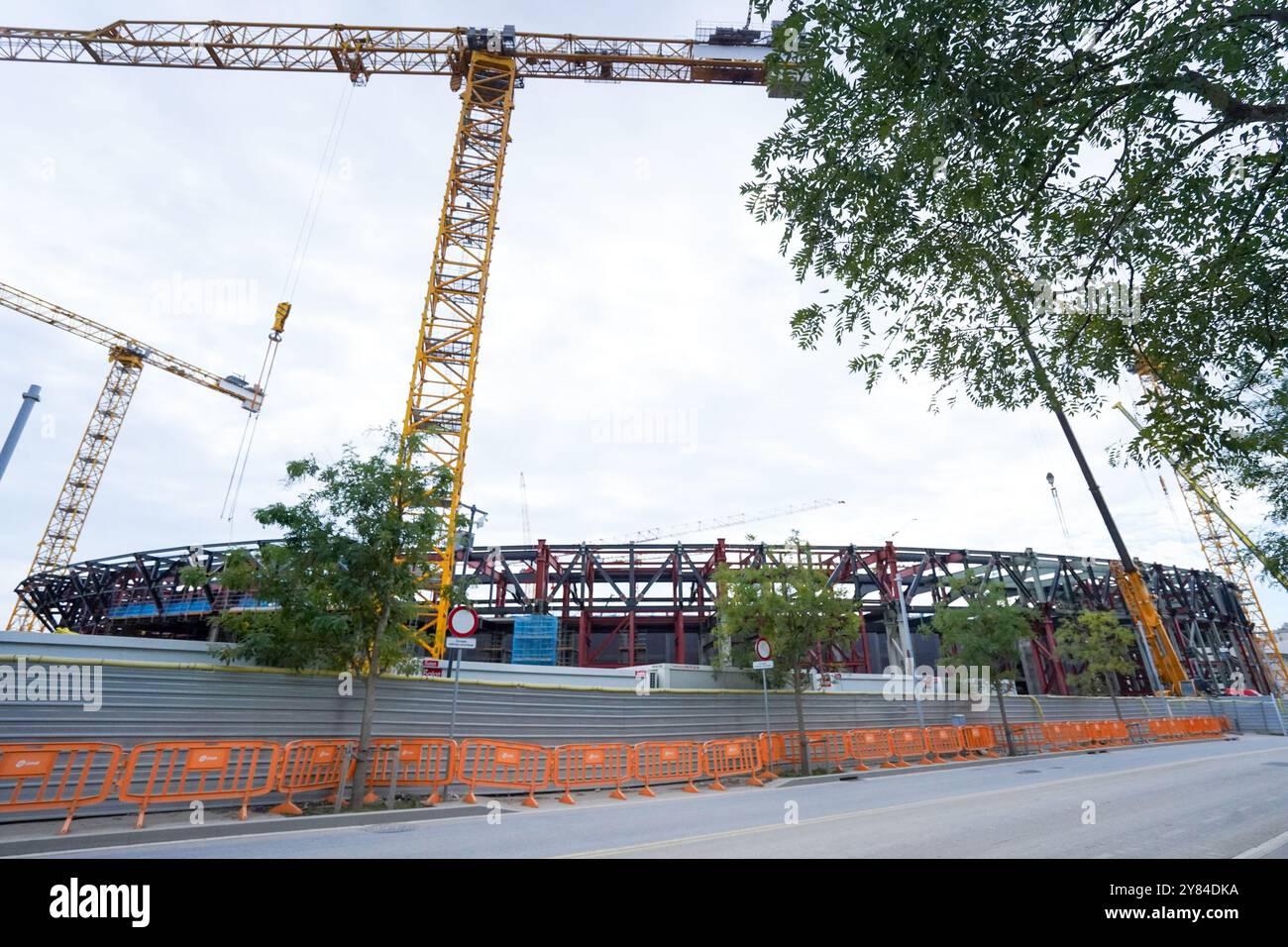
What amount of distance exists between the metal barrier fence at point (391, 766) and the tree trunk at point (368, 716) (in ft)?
0.69

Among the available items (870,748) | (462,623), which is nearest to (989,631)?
(870,748)

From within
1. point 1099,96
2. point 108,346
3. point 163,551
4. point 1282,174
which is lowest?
point 1282,174

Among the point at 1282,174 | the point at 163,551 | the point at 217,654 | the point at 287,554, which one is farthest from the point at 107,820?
the point at 163,551

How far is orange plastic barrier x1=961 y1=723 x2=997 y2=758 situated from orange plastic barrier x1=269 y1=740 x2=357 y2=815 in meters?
20.5


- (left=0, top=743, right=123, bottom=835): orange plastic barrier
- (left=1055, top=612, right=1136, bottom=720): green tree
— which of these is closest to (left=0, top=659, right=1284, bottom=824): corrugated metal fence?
(left=0, top=743, right=123, bottom=835): orange plastic barrier

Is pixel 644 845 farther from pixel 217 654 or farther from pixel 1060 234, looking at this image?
pixel 217 654

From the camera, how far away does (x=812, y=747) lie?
1838 centimetres

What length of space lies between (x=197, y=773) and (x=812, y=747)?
1497 cm

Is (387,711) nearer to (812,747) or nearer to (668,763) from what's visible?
(668,763)

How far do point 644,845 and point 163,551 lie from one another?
59.6 m

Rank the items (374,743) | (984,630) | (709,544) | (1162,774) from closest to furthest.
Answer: (374,743) < (1162,774) < (984,630) < (709,544)

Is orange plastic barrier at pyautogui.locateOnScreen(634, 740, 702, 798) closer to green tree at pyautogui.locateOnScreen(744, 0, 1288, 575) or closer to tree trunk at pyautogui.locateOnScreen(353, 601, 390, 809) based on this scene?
tree trunk at pyautogui.locateOnScreen(353, 601, 390, 809)
